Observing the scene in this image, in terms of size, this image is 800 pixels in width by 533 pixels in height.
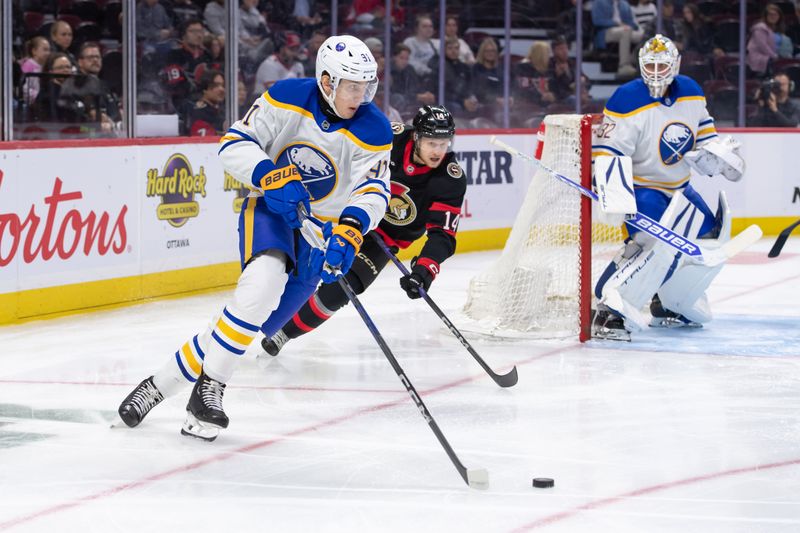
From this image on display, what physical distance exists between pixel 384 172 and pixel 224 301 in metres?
2.53

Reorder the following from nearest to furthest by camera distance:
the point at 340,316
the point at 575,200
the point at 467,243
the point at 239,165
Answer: the point at 239,165
the point at 575,200
the point at 340,316
the point at 467,243

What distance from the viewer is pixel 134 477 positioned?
2920mm

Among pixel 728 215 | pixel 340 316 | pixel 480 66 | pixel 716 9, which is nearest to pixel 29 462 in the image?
pixel 340 316

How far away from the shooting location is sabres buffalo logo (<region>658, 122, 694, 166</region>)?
16.8 feet

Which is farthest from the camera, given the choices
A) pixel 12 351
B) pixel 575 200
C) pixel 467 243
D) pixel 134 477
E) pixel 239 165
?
pixel 467 243

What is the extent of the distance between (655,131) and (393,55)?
11.4ft

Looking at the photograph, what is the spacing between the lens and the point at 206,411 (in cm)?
323

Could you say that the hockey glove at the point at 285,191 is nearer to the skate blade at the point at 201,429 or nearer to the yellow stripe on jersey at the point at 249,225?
the yellow stripe on jersey at the point at 249,225

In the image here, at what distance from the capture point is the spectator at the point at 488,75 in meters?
8.83

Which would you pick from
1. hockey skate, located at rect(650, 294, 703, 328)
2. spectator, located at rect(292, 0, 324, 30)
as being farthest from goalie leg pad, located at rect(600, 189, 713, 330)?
spectator, located at rect(292, 0, 324, 30)

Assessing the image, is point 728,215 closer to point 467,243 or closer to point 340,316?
point 340,316

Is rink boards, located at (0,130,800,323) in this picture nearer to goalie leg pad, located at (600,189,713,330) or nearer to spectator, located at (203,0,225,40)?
goalie leg pad, located at (600,189,713,330)

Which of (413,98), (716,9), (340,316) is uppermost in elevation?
(716,9)

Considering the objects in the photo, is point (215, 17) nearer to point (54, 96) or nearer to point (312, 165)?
point (54, 96)
